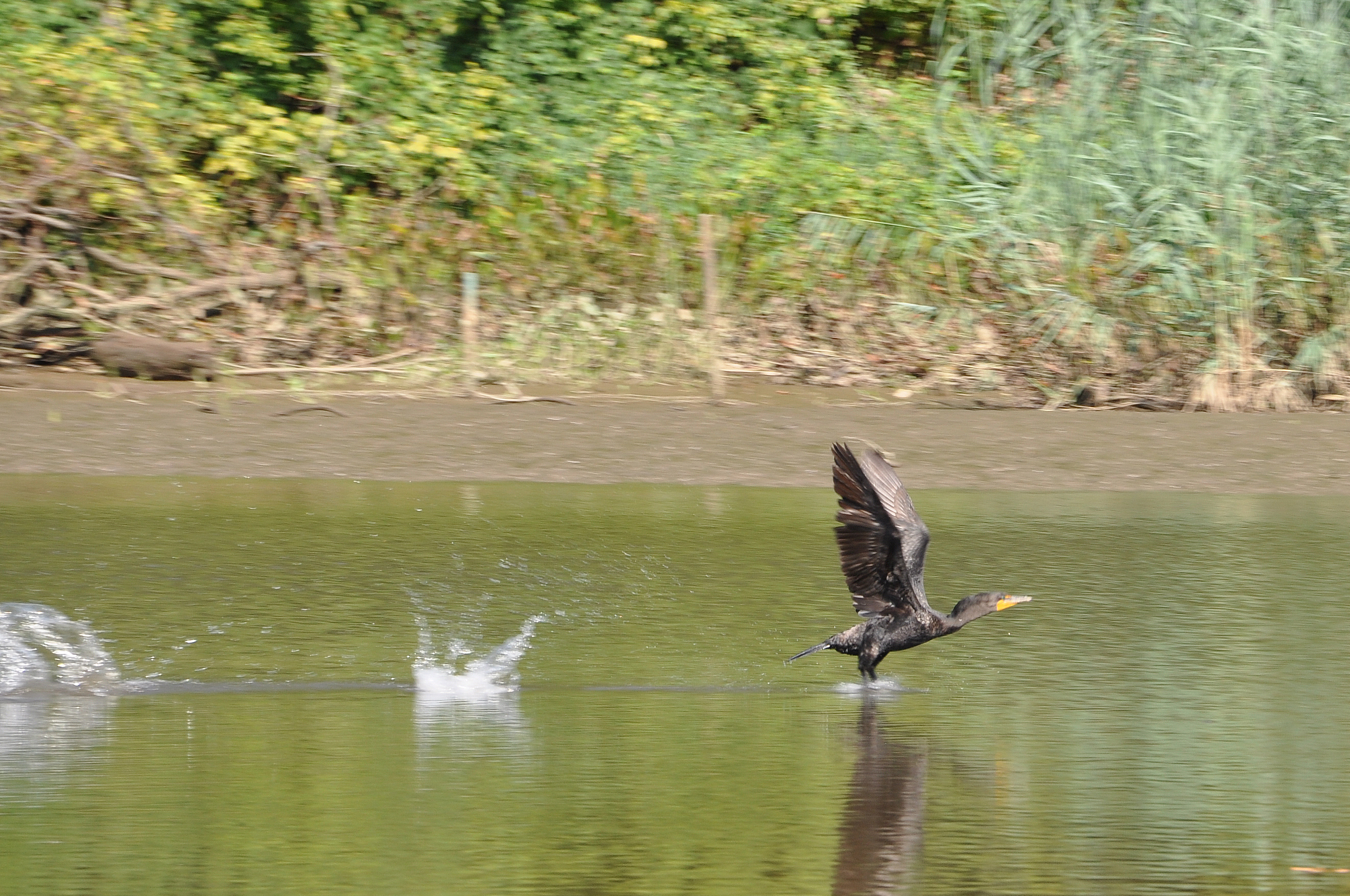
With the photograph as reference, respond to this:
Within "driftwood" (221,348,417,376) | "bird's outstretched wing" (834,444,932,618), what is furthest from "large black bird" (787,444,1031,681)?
"driftwood" (221,348,417,376)

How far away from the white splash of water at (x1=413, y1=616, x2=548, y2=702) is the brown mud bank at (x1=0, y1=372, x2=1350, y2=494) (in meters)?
4.85

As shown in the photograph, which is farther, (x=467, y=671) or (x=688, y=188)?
(x=688, y=188)

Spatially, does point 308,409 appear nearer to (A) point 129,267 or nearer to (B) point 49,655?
(A) point 129,267

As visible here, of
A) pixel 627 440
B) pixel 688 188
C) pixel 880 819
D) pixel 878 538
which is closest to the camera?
pixel 880 819

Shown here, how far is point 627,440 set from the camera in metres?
13.0

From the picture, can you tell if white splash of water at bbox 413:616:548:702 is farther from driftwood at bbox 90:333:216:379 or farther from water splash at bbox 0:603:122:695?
driftwood at bbox 90:333:216:379

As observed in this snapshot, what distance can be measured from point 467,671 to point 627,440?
20.6ft

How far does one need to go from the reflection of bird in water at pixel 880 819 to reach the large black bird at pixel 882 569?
1.95ft

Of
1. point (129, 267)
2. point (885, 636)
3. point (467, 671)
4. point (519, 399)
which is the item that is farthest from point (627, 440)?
point (885, 636)

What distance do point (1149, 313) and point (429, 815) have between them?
11.5 meters

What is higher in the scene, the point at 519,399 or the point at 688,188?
the point at 688,188

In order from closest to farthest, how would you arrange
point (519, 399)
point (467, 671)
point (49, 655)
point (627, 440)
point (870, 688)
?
point (870, 688) < point (467, 671) < point (49, 655) < point (627, 440) < point (519, 399)

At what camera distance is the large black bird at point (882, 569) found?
6.38 meters

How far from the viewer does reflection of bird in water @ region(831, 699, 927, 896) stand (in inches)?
171
